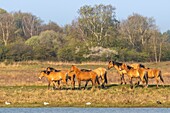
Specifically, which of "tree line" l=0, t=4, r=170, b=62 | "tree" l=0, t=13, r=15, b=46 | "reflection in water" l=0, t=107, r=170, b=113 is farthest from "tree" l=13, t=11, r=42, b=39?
"reflection in water" l=0, t=107, r=170, b=113

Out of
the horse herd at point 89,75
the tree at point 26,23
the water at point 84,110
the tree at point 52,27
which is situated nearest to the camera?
the water at point 84,110

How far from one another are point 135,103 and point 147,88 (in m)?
4.74

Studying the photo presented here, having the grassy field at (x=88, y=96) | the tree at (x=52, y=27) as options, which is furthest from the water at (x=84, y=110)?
the tree at (x=52, y=27)

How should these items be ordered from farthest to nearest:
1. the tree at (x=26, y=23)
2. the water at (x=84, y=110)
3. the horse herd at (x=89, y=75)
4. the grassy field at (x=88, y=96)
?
the tree at (x=26, y=23), the horse herd at (x=89, y=75), the grassy field at (x=88, y=96), the water at (x=84, y=110)

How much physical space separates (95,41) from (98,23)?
3.07m

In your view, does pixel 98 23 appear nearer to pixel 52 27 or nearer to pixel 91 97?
pixel 52 27

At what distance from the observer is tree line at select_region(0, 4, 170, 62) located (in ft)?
249

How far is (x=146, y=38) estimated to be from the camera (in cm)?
8788

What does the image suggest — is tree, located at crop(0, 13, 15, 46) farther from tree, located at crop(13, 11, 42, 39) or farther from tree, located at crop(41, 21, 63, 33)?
tree, located at crop(41, 21, 63, 33)

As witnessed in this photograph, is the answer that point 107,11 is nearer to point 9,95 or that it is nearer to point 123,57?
point 123,57

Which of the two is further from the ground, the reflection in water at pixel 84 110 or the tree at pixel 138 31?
the tree at pixel 138 31

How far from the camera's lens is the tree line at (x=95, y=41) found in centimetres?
7588

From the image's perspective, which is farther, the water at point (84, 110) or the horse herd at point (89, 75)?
the horse herd at point (89, 75)

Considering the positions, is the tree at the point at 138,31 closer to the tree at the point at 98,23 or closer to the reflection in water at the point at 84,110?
A: the tree at the point at 98,23
